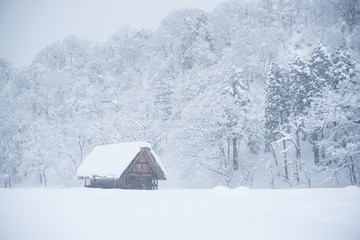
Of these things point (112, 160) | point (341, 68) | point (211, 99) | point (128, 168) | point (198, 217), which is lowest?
point (198, 217)

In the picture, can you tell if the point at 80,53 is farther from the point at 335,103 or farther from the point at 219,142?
the point at 335,103

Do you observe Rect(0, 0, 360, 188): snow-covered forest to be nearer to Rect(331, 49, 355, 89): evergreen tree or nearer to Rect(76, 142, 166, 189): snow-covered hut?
Rect(331, 49, 355, 89): evergreen tree

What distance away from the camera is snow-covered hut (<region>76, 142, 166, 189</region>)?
1065 inches

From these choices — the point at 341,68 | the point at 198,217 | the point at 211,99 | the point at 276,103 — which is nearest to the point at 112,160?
the point at 211,99

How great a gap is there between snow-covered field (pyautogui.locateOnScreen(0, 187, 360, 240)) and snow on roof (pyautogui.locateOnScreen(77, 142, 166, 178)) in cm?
1723

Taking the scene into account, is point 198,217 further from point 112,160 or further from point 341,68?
point 341,68

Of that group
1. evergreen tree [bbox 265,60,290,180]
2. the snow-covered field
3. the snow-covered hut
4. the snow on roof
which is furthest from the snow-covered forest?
the snow-covered field

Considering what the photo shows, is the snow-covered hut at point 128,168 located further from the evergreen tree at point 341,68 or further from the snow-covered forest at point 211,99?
the evergreen tree at point 341,68

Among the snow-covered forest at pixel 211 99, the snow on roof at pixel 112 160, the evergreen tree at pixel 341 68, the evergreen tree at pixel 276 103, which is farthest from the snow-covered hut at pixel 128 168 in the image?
the evergreen tree at pixel 341 68

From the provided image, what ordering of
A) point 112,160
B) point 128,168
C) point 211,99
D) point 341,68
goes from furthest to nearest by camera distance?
1. point 211,99
2. point 341,68
3. point 112,160
4. point 128,168

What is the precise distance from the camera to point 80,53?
80.3 m

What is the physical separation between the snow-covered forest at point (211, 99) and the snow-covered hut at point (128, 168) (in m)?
8.31

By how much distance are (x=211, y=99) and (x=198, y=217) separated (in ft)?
98.8

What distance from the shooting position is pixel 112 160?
28625 mm
